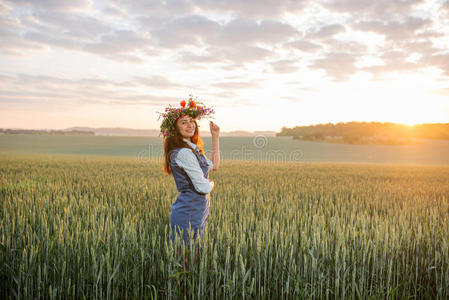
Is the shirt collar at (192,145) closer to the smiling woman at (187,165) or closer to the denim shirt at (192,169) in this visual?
the smiling woman at (187,165)

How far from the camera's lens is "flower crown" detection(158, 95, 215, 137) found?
3.42 metres

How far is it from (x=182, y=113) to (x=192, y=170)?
682mm

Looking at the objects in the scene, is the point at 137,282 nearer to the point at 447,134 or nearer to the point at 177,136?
the point at 177,136

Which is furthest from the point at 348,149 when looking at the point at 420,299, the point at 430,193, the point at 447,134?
the point at 420,299

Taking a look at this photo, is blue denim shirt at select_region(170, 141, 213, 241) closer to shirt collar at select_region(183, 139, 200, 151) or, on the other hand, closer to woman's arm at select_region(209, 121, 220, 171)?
shirt collar at select_region(183, 139, 200, 151)

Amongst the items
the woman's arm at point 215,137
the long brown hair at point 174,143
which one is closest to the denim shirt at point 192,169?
the long brown hair at point 174,143

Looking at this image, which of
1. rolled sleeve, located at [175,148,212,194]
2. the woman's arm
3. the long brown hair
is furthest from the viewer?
the woman's arm

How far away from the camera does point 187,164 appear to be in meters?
3.13

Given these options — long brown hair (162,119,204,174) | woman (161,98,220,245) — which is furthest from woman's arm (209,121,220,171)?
long brown hair (162,119,204,174)

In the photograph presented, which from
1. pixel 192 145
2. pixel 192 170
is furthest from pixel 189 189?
pixel 192 145

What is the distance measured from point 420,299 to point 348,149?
141ft

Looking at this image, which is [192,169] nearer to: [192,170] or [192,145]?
[192,170]

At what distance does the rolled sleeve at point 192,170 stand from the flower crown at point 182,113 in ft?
1.22

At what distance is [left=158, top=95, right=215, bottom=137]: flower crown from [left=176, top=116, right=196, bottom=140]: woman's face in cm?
6
